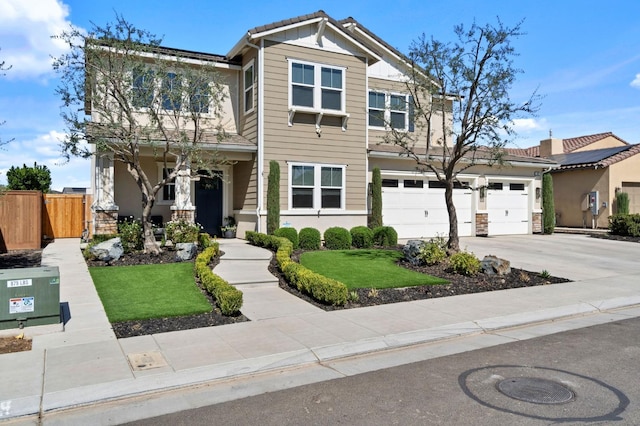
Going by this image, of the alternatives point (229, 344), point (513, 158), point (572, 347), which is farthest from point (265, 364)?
point (513, 158)

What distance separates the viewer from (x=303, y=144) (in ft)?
55.5

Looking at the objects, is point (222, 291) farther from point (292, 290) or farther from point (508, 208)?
point (508, 208)

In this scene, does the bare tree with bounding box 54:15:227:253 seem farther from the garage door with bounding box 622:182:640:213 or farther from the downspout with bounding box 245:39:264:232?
the garage door with bounding box 622:182:640:213

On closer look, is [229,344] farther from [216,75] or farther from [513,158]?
[513,158]

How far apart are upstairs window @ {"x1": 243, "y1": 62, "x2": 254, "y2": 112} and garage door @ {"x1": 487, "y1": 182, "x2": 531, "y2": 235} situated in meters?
11.5

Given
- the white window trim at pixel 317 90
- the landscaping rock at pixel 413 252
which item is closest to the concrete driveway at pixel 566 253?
the landscaping rock at pixel 413 252

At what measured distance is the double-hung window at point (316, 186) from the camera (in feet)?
55.1

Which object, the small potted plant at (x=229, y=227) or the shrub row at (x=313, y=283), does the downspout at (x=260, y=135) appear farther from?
the shrub row at (x=313, y=283)

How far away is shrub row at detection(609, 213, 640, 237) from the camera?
70.3ft

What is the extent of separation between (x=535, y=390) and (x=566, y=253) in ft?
42.9

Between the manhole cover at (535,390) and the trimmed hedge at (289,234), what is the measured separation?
10359 millimetres

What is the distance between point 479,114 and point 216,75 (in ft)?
25.4

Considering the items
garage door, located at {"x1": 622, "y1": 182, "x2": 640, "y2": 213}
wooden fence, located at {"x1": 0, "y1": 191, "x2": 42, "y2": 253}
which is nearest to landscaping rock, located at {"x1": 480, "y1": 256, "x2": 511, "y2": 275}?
wooden fence, located at {"x1": 0, "y1": 191, "x2": 42, "y2": 253}

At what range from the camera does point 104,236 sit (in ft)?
45.2
